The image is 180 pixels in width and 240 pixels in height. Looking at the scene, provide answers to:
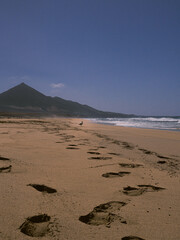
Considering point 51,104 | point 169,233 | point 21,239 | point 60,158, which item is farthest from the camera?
point 51,104

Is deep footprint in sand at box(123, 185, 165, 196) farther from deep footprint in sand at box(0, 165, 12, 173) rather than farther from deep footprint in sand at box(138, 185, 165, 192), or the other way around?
deep footprint in sand at box(0, 165, 12, 173)

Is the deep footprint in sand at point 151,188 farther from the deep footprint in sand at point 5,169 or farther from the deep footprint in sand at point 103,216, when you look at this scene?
the deep footprint in sand at point 5,169

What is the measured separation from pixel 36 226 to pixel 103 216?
1.62 feet

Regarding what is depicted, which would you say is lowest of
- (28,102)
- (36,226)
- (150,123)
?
(36,226)

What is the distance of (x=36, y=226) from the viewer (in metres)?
1.22

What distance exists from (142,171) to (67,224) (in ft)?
5.47

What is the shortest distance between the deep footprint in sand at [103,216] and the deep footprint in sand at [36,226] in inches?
10.2

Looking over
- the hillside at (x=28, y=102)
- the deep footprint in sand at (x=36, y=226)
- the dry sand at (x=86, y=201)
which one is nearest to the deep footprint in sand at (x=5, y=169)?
the dry sand at (x=86, y=201)

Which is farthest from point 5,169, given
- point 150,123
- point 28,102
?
point 28,102

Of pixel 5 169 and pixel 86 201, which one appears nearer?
pixel 86 201

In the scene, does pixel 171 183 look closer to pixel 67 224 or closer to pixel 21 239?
pixel 67 224

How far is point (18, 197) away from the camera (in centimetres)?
160

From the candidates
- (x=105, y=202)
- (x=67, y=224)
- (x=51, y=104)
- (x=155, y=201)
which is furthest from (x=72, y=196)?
(x=51, y=104)

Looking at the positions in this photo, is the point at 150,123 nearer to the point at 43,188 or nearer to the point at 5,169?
the point at 5,169
